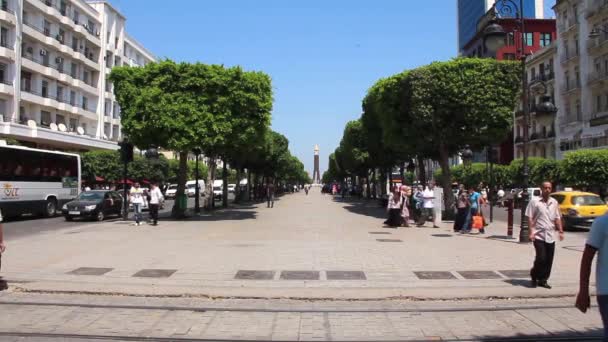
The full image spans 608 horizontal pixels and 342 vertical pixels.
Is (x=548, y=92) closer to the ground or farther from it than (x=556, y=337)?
farther from it

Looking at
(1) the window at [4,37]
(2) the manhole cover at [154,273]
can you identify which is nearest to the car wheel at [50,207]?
(2) the manhole cover at [154,273]

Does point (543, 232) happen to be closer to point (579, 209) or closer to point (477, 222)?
point (477, 222)

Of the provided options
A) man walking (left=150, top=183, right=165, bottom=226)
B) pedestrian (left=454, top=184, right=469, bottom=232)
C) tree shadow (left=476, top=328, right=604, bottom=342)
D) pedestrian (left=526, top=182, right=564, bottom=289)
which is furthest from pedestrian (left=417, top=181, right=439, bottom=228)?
tree shadow (left=476, top=328, right=604, bottom=342)

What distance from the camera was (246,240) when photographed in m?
15.8

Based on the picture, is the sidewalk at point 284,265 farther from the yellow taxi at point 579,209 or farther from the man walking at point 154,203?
the yellow taxi at point 579,209

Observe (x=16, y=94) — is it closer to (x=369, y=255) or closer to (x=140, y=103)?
(x=140, y=103)

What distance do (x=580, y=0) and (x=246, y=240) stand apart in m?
49.2

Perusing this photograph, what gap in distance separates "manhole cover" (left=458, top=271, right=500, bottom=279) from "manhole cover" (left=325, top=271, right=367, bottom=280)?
1850 mm

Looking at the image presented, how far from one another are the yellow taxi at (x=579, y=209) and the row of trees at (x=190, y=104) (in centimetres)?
1285

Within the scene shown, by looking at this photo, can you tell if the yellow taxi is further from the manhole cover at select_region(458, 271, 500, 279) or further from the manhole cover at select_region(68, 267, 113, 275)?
the manhole cover at select_region(68, 267, 113, 275)

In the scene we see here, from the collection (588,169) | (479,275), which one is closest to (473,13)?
(588,169)

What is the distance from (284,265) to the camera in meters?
11.1

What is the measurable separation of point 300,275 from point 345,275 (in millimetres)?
807

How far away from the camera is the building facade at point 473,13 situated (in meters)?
96.7
